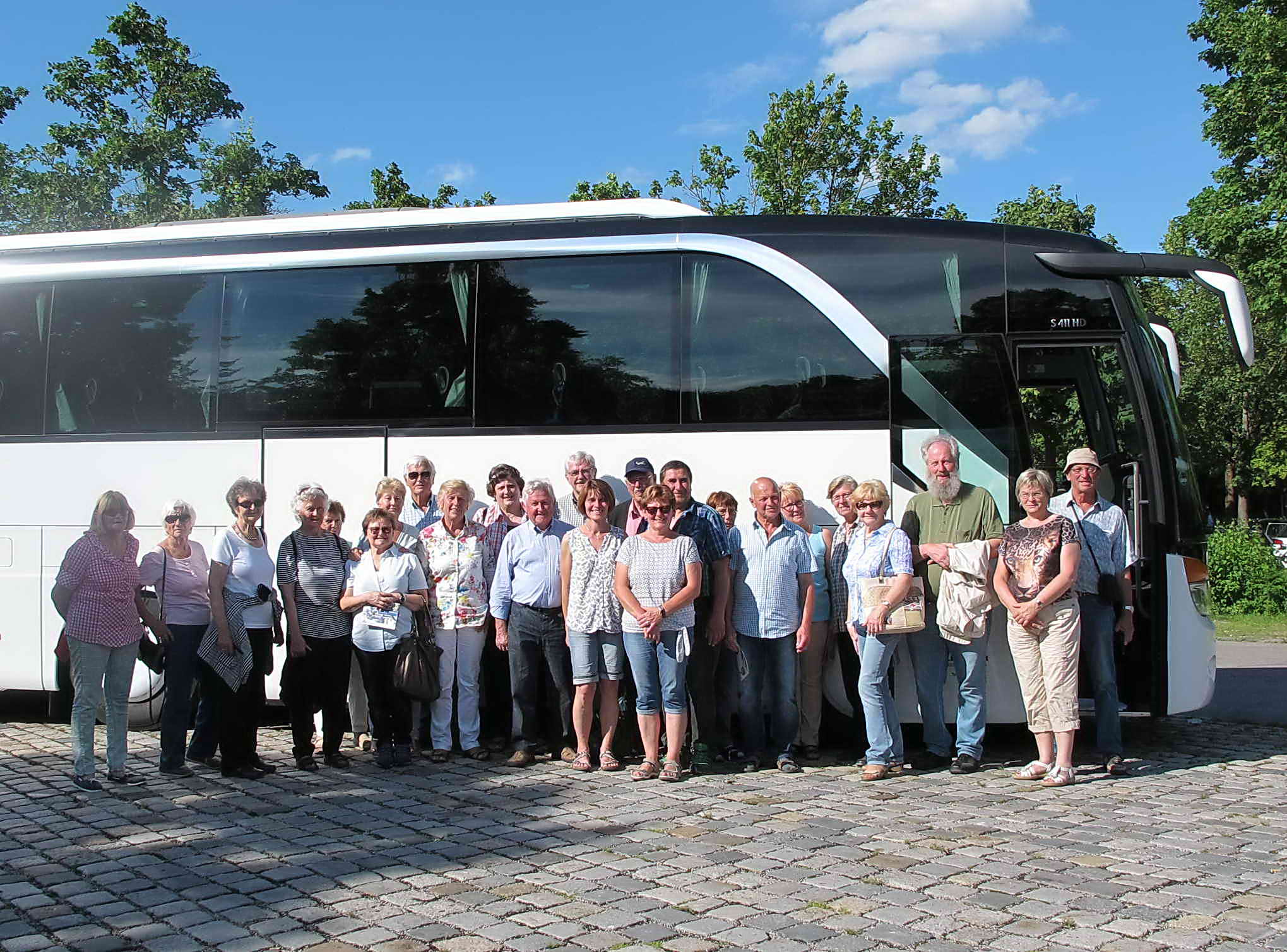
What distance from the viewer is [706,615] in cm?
771

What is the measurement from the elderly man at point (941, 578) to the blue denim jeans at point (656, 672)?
1.58m

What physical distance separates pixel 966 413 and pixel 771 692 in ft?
7.49

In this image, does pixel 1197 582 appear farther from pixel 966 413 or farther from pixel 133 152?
pixel 133 152

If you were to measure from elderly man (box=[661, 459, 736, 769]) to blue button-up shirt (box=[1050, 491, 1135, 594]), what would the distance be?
2.19 m

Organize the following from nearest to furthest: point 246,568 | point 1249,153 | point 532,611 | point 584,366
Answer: point 246,568, point 532,611, point 584,366, point 1249,153

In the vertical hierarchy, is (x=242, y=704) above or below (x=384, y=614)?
below

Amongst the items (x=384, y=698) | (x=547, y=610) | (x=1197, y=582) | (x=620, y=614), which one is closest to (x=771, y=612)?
(x=620, y=614)

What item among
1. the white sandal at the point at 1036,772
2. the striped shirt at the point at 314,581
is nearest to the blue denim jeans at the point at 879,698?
the white sandal at the point at 1036,772

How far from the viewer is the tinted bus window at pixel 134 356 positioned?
894cm

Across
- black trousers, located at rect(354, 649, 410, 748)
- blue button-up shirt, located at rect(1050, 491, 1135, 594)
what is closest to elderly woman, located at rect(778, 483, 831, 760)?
blue button-up shirt, located at rect(1050, 491, 1135, 594)

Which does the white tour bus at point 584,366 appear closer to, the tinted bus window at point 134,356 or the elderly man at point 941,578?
the tinted bus window at point 134,356

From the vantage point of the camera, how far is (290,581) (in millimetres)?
7551

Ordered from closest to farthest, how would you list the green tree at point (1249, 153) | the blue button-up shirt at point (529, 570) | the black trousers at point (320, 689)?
the black trousers at point (320, 689), the blue button-up shirt at point (529, 570), the green tree at point (1249, 153)

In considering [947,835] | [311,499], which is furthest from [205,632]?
[947,835]
